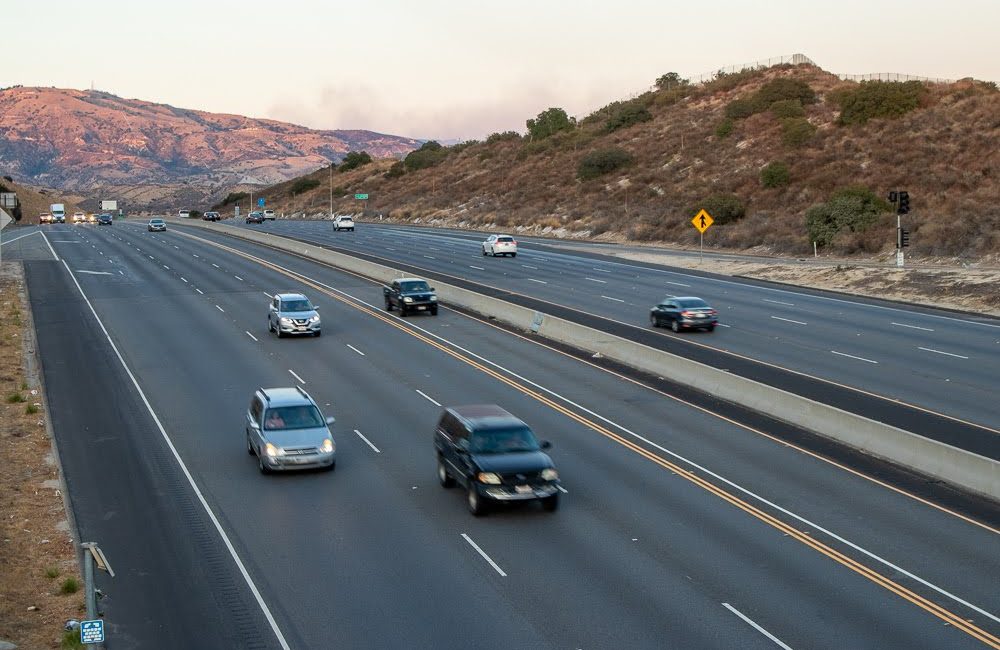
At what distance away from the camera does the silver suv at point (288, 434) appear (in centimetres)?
2039

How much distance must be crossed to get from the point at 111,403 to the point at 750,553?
59.3 ft

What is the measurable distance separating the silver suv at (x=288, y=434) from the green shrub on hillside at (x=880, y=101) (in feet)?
305

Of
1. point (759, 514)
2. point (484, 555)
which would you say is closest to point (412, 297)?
point (759, 514)

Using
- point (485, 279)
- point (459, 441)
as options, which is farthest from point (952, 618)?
Answer: point (485, 279)

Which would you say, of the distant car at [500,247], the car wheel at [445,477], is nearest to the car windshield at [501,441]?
the car wheel at [445,477]

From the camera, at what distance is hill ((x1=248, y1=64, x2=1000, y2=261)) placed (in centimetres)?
6962

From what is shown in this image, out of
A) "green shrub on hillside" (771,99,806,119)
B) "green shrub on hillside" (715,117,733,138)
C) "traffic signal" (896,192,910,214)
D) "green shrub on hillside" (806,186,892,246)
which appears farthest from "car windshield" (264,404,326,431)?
"green shrub on hillside" (715,117,733,138)

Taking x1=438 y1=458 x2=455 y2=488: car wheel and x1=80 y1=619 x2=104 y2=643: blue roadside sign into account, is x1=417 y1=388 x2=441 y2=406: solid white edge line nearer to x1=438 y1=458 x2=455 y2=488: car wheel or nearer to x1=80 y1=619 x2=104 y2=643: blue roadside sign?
x1=438 y1=458 x2=455 y2=488: car wheel

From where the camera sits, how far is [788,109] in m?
114

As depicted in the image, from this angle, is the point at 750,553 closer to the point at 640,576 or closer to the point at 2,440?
the point at 640,576

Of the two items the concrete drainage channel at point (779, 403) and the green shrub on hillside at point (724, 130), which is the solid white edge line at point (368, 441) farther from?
the green shrub on hillside at point (724, 130)

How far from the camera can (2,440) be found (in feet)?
74.5

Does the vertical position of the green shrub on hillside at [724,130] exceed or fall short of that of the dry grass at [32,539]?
it exceeds it

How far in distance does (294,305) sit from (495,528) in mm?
22952
